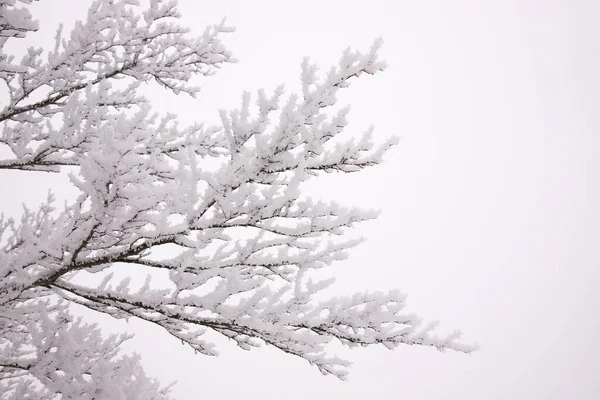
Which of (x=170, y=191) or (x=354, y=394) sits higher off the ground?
(x=170, y=191)

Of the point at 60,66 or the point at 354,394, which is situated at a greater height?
the point at 60,66

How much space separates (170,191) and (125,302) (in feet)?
3.01

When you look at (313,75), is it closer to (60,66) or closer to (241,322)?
(241,322)

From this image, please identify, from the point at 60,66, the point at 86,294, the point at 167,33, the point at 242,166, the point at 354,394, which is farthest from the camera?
the point at 354,394

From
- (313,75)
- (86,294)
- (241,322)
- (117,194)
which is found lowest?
(86,294)

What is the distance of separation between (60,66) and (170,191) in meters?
2.61

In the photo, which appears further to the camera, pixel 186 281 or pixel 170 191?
pixel 186 281

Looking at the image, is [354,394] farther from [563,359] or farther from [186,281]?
[186,281]

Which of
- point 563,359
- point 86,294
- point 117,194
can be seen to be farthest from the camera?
point 563,359

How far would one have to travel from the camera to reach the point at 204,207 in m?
2.09

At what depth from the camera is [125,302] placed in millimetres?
2520

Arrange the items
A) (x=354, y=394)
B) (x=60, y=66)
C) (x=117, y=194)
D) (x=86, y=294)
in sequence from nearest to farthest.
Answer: (x=117, y=194) → (x=86, y=294) → (x=60, y=66) → (x=354, y=394)

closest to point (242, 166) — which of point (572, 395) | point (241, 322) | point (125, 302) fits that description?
point (241, 322)

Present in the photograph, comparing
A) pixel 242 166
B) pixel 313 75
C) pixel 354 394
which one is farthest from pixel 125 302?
pixel 354 394
